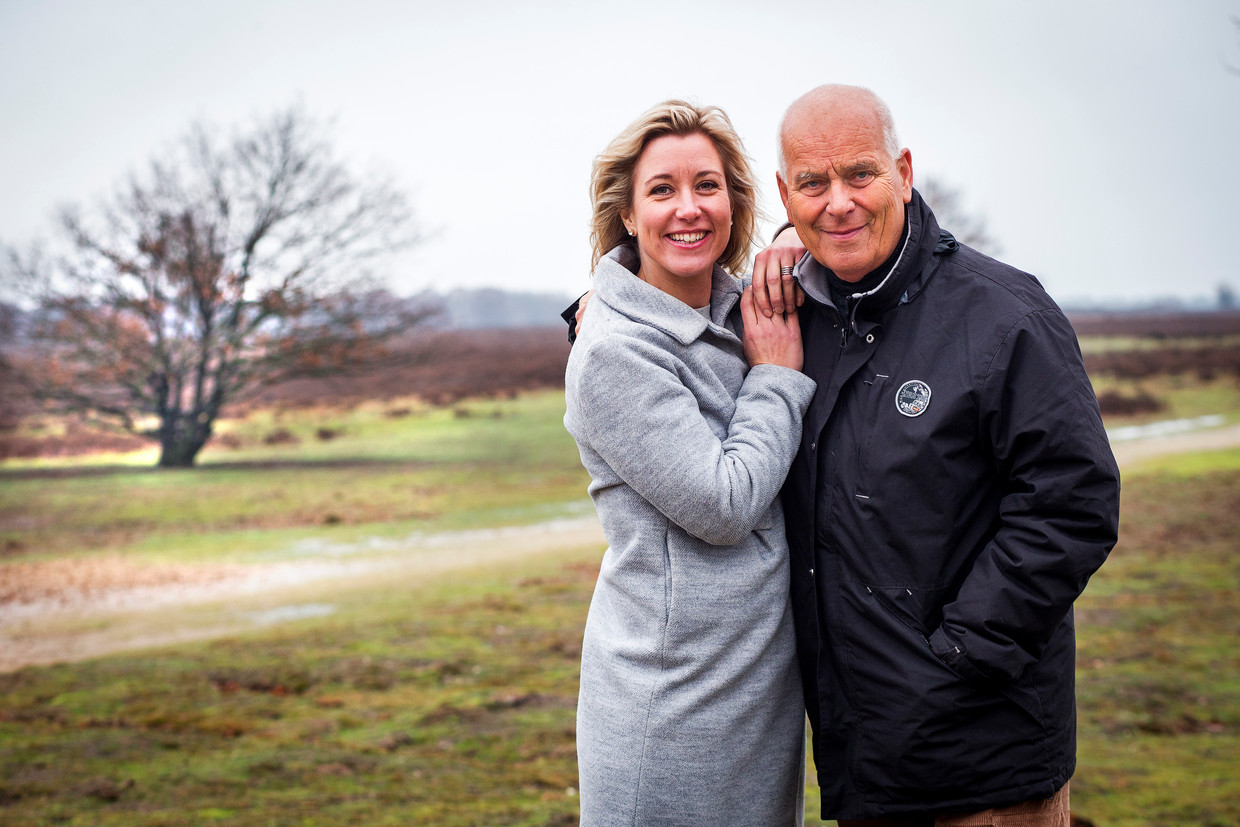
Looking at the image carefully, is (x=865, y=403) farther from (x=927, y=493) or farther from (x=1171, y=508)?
(x=1171, y=508)

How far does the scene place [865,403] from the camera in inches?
75.6

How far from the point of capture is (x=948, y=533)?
Answer: 1825mm

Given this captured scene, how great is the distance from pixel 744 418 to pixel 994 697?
0.73 meters

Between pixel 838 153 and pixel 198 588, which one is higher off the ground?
pixel 838 153

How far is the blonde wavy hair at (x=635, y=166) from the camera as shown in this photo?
2127mm

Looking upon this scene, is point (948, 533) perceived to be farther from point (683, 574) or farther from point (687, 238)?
point (687, 238)

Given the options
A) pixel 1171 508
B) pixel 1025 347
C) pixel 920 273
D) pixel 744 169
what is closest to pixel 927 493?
pixel 1025 347

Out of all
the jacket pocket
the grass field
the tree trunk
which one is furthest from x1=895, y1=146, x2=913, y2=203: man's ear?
the tree trunk

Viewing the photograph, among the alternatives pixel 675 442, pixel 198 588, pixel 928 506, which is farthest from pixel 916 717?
pixel 198 588

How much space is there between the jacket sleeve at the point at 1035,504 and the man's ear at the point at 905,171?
1.31 feet

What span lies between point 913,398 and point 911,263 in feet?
0.95

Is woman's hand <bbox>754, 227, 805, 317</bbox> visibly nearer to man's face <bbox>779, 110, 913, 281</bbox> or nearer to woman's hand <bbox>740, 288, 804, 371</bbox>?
woman's hand <bbox>740, 288, 804, 371</bbox>

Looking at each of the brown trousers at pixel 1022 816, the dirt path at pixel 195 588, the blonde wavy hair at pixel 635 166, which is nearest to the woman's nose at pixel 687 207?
the blonde wavy hair at pixel 635 166

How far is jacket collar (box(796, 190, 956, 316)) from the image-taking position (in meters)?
1.92
